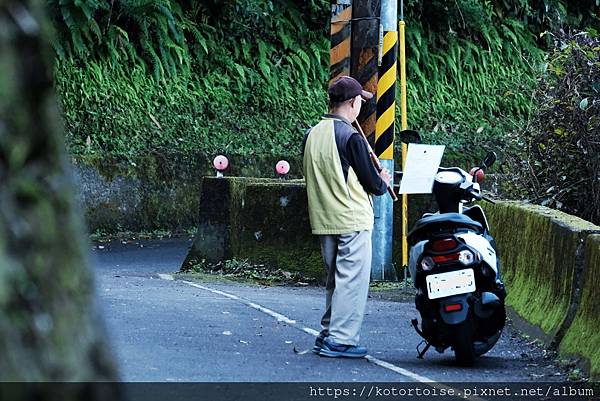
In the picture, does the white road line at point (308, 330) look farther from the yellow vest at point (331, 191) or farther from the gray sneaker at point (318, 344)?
the yellow vest at point (331, 191)

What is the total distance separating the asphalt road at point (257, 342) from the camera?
7.05 metres

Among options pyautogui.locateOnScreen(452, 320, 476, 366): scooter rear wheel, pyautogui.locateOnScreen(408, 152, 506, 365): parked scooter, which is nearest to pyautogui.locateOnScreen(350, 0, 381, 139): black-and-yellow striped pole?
pyautogui.locateOnScreen(408, 152, 506, 365): parked scooter

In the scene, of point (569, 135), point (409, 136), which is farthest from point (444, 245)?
point (569, 135)

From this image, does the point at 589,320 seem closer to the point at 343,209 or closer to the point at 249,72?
the point at 343,209

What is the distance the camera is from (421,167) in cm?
849

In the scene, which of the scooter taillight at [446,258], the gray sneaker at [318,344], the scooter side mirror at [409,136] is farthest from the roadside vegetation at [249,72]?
the scooter taillight at [446,258]

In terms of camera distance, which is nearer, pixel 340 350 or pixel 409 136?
pixel 340 350

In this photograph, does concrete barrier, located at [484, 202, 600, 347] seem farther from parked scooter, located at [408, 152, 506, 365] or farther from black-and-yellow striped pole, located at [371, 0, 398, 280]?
black-and-yellow striped pole, located at [371, 0, 398, 280]

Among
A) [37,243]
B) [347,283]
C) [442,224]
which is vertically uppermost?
[37,243]

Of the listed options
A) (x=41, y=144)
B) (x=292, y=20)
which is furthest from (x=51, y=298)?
(x=292, y=20)

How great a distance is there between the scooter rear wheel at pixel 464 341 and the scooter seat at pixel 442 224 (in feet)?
2.00

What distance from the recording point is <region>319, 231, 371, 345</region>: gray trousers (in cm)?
790

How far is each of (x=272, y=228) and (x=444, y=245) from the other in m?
5.78

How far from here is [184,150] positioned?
70.7ft
